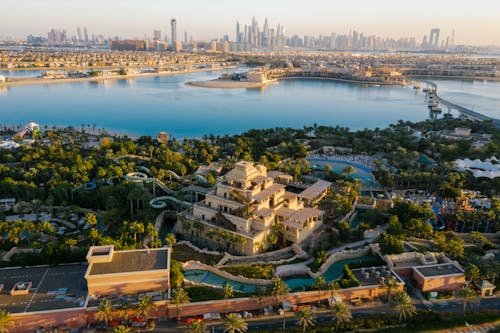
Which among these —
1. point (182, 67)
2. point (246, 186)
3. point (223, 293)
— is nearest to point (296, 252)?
point (246, 186)

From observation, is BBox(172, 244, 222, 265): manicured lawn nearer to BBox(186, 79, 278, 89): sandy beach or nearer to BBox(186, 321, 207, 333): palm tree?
BBox(186, 321, 207, 333): palm tree

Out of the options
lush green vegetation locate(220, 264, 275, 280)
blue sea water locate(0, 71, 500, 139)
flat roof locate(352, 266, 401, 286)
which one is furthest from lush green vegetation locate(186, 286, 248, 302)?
blue sea water locate(0, 71, 500, 139)

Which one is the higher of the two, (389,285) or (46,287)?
(389,285)

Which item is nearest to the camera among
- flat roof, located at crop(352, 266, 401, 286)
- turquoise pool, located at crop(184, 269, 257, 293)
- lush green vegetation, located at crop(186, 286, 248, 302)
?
lush green vegetation, located at crop(186, 286, 248, 302)

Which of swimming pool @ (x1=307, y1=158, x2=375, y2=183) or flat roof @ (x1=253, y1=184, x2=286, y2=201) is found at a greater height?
flat roof @ (x1=253, y1=184, x2=286, y2=201)

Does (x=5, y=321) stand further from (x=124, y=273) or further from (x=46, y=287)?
(x=124, y=273)

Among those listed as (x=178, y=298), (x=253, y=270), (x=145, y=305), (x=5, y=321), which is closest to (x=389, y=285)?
(x=253, y=270)
